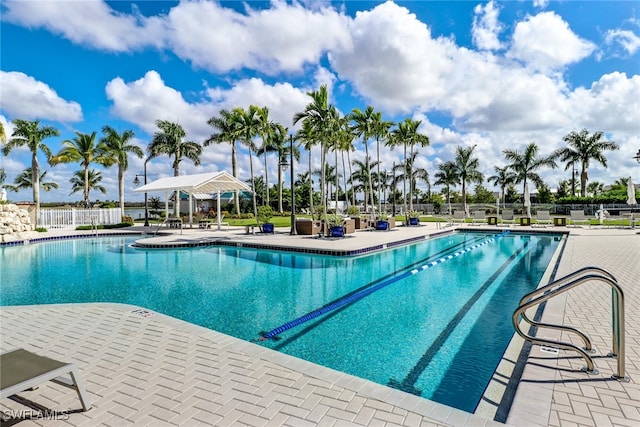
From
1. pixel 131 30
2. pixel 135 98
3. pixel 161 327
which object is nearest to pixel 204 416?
pixel 161 327

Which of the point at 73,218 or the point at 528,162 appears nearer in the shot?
the point at 73,218

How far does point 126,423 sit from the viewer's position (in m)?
2.49

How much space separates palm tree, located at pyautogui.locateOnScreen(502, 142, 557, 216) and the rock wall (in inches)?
1595

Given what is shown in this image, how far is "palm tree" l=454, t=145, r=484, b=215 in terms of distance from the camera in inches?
1475

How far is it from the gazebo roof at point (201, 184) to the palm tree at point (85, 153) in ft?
25.5

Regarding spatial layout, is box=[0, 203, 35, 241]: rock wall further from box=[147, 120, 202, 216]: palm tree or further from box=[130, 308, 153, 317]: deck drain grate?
box=[130, 308, 153, 317]: deck drain grate

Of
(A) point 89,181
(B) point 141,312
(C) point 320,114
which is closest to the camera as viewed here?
(B) point 141,312

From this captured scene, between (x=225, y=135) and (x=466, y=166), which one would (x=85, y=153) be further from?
(x=466, y=166)

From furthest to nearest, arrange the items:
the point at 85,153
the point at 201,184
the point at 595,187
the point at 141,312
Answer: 1. the point at 595,187
2. the point at 85,153
3. the point at 201,184
4. the point at 141,312

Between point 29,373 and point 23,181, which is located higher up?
point 23,181

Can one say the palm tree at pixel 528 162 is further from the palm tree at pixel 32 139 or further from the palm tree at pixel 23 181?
the palm tree at pixel 23 181

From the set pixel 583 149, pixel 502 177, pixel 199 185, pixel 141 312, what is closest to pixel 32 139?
pixel 199 185

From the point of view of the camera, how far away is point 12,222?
17297 mm

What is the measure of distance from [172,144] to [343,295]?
27.8 m
